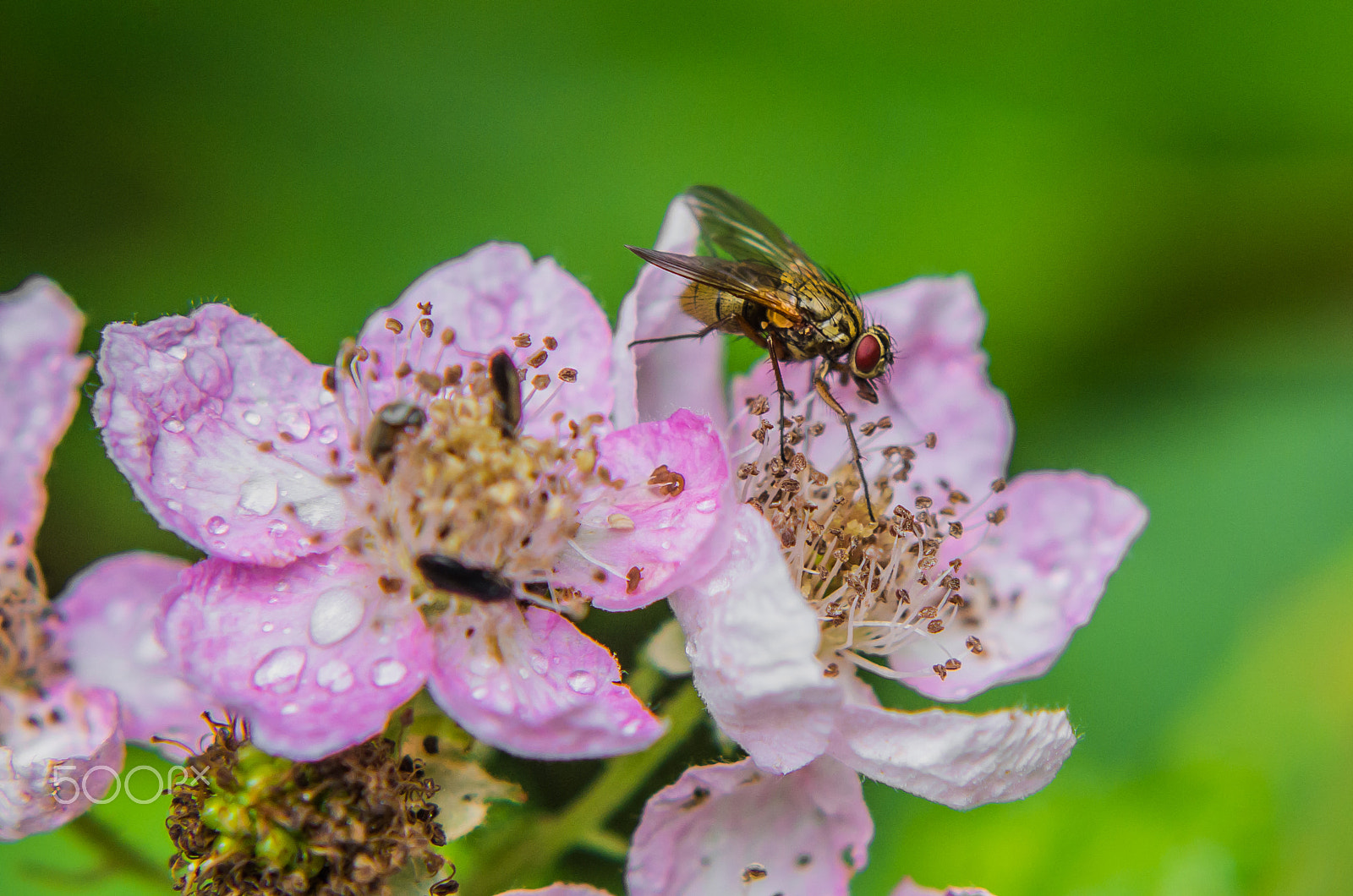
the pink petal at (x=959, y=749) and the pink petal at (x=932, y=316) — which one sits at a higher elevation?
the pink petal at (x=932, y=316)

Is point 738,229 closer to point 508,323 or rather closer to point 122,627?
point 508,323

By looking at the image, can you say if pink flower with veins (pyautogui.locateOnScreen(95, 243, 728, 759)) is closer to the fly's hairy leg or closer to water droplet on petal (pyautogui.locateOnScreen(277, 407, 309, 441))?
water droplet on petal (pyautogui.locateOnScreen(277, 407, 309, 441))

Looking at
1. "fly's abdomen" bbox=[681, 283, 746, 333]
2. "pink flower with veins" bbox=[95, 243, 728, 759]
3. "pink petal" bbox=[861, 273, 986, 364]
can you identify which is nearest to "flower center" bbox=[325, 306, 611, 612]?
"pink flower with veins" bbox=[95, 243, 728, 759]

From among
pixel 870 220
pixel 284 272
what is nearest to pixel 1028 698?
pixel 870 220

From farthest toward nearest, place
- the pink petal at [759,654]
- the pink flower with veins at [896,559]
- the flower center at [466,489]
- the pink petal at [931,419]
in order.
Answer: the pink petal at [931,419] < the flower center at [466,489] < the pink flower with veins at [896,559] < the pink petal at [759,654]

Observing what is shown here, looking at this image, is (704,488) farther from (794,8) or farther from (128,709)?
(794,8)

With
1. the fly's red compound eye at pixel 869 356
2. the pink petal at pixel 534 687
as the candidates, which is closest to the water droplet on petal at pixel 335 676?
the pink petal at pixel 534 687

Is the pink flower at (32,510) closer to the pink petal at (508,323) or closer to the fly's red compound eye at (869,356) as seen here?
the pink petal at (508,323)
